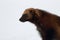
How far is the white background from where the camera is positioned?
7.31ft

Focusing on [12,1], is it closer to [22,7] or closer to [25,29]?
[22,7]

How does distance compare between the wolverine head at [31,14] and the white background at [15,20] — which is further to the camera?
the white background at [15,20]

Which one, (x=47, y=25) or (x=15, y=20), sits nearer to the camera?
(x=47, y=25)

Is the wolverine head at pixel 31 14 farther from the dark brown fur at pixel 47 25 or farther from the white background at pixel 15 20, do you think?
the white background at pixel 15 20

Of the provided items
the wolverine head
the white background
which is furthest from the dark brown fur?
the white background

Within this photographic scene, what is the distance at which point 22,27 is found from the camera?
7.38 ft

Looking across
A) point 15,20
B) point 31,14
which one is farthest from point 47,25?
point 15,20

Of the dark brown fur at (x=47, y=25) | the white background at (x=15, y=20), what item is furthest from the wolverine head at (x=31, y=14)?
the white background at (x=15, y=20)

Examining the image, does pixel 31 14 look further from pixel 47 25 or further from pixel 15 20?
pixel 15 20

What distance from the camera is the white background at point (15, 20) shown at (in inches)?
87.7

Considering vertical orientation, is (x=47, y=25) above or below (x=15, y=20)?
above

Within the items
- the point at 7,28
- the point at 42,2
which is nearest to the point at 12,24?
the point at 7,28

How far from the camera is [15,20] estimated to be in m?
2.23

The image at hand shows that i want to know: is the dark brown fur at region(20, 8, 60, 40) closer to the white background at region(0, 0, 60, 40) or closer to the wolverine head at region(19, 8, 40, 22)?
the wolverine head at region(19, 8, 40, 22)
